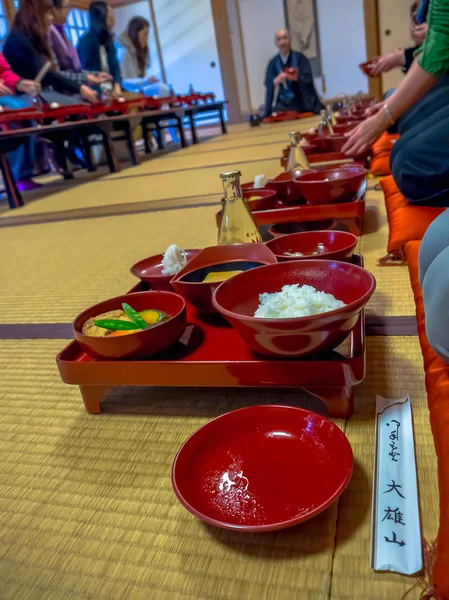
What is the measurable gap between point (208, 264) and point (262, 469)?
18.3 inches

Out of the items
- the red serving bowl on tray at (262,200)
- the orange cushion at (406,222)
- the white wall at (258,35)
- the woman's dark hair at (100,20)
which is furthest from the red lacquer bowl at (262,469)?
the white wall at (258,35)

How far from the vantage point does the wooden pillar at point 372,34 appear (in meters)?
7.48

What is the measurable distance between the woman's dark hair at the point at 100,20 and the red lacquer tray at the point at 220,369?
19.2 ft

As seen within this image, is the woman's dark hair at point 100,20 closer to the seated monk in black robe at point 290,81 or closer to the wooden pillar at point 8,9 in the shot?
the wooden pillar at point 8,9

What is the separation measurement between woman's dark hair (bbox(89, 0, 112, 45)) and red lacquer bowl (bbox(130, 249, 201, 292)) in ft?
18.1

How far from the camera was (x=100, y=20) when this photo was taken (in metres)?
5.64

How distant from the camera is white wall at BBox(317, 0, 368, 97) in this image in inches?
312

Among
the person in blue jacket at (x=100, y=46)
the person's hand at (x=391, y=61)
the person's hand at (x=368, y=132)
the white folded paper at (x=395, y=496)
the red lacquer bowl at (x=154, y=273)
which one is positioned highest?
the person in blue jacket at (x=100, y=46)

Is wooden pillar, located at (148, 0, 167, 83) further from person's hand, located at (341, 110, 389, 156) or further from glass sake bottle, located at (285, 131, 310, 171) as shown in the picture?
person's hand, located at (341, 110, 389, 156)

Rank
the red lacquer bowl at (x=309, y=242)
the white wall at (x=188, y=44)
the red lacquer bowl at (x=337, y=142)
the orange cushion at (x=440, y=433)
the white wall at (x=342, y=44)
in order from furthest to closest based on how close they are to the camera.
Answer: the white wall at (x=188, y=44)
the white wall at (x=342, y=44)
the red lacquer bowl at (x=337, y=142)
the red lacquer bowl at (x=309, y=242)
the orange cushion at (x=440, y=433)

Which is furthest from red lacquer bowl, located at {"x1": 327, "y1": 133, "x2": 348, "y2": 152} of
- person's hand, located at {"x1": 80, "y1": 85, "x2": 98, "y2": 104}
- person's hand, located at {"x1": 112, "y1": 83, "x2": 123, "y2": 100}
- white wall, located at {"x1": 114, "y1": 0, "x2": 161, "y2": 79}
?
white wall, located at {"x1": 114, "y1": 0, "x2": 161, "y2": 79}

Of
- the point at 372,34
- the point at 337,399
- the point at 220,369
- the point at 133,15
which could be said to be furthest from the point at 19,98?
the point at 133,15

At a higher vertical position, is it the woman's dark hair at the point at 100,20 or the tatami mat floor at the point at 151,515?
the woman's dark hair at the point at 100,20

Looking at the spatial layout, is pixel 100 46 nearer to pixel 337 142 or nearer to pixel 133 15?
pixel 133 15
